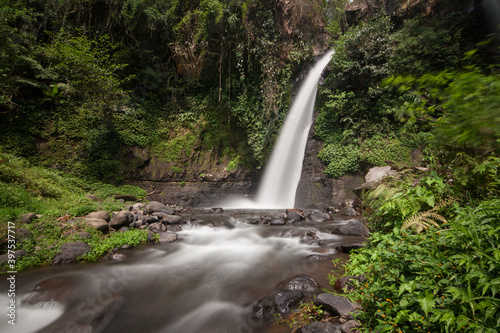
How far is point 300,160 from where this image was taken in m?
12.7

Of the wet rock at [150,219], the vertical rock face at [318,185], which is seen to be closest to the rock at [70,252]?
the wet rock at [150,219]

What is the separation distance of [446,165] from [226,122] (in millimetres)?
11784

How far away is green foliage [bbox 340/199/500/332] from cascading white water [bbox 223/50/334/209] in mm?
9661

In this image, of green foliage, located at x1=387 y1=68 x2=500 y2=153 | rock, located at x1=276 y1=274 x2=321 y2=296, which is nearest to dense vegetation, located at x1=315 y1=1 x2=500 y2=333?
green foliage, located at x1=387 y1=68 x2=500 y2=153

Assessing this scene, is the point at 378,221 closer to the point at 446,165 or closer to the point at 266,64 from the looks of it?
the point at 446,165

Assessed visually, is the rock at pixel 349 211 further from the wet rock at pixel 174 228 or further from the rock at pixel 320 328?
the rock at pixel 320 328

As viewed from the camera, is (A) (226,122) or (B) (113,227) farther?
(A) (226,122)

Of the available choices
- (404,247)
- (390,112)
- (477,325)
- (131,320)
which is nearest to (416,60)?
(390,112)

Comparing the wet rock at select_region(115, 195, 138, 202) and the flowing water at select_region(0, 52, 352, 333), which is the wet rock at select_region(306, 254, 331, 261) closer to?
the flowing water at select_region(0, 52, 352, 333)

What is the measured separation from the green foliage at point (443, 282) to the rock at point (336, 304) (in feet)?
0.74

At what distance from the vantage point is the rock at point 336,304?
256 centimetres

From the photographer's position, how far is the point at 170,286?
13.6 feet

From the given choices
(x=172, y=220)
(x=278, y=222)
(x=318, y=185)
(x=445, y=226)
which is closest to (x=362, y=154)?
(x=318, y=185)

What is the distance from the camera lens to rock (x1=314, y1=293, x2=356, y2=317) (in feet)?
8.39
